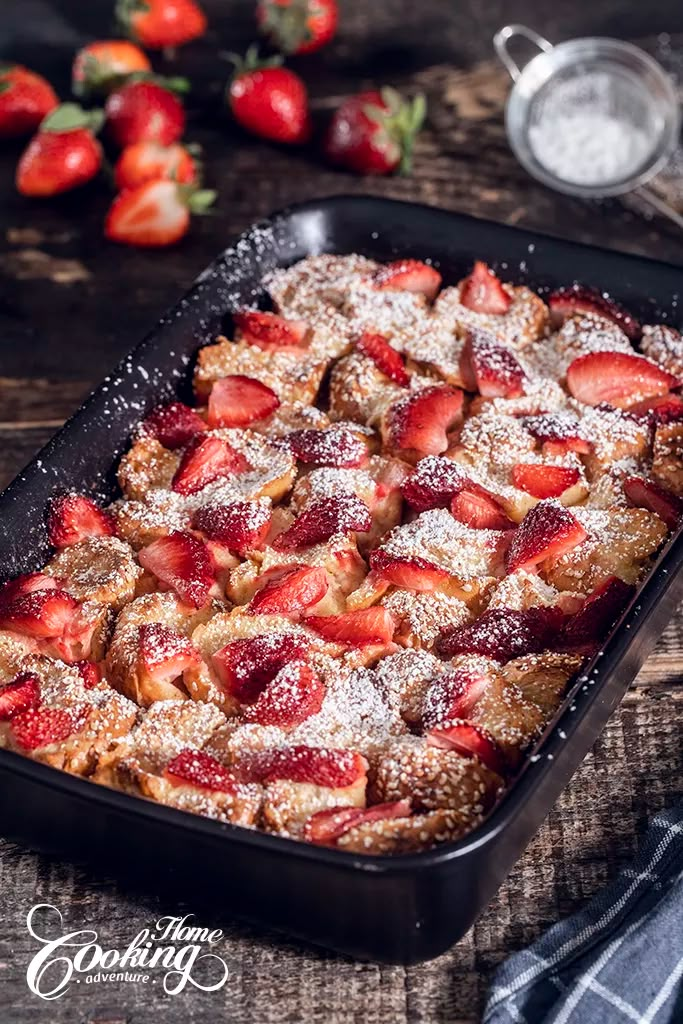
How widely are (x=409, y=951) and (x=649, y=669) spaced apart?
69cm

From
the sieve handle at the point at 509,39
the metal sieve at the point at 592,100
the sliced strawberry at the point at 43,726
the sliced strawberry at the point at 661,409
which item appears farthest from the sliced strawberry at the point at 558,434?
the sieve handle at the point at 509,39

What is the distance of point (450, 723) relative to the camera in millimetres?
1709

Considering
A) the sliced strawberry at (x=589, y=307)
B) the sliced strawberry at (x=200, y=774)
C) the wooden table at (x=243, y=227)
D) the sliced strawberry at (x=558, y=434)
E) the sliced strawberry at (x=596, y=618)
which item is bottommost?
the wooden table at (x=243, y=227)

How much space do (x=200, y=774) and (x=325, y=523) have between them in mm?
474

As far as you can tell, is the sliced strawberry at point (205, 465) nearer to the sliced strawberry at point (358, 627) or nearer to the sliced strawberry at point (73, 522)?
the sliced strawberry at point (73, 522)

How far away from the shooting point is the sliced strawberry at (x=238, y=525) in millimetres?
1995

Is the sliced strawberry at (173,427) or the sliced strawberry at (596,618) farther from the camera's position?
the sliced strawberry at (173,427)

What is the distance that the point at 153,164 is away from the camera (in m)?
3.06

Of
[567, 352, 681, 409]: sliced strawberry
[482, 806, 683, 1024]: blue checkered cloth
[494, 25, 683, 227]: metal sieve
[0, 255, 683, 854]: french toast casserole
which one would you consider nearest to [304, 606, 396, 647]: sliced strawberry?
[0, 255, 683, 854]: french toast casserole

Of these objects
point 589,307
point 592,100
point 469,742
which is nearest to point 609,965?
point 469,742

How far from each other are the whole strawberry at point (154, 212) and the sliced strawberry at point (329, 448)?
102 cm

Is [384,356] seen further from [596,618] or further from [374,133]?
[374,133]

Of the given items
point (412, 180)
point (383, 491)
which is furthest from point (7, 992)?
point (412, 180)

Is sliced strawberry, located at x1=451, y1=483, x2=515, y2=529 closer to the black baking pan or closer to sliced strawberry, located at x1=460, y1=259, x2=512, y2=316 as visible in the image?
the black baking pan
